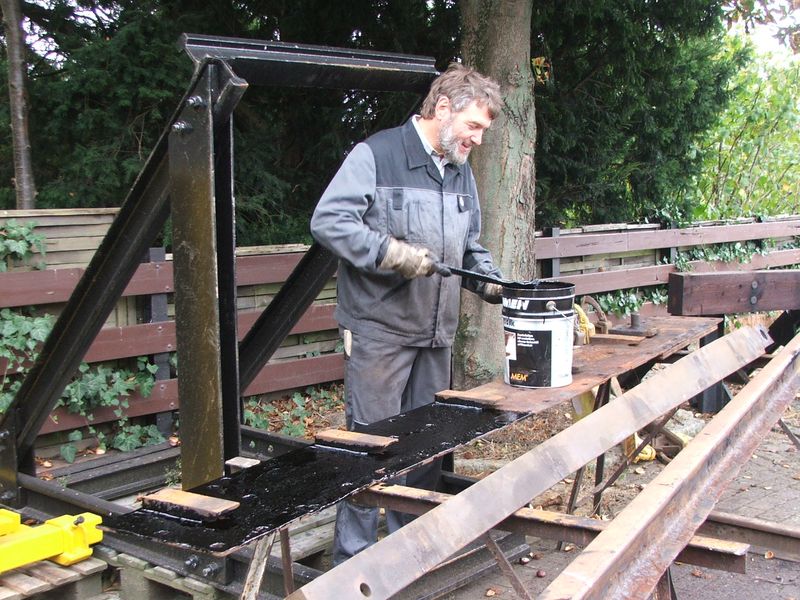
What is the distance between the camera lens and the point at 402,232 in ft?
11.8

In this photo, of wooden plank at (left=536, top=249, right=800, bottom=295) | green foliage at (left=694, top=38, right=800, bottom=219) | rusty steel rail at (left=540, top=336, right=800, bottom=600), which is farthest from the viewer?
green foliage at (left=694, top=38, right=800, bottom=219)

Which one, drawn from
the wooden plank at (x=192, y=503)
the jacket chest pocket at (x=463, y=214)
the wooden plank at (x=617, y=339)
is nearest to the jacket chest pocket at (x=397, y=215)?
the jacket chest pocket at (x=463, y=214)

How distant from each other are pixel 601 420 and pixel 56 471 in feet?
11.1

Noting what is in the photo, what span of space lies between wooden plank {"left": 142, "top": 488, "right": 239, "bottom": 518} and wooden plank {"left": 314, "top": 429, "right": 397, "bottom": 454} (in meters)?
0.60

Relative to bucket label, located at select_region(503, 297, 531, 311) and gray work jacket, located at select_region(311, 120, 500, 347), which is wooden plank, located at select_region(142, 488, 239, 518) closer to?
gray work jacket, located at select_region(311, 120, 500, 347)

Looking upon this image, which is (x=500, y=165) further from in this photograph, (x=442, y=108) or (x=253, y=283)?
(x=442, y=108)

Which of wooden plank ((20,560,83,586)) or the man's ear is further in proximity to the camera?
the man's ear

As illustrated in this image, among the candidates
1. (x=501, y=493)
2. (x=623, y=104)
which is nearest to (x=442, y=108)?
(x=501, y=493)

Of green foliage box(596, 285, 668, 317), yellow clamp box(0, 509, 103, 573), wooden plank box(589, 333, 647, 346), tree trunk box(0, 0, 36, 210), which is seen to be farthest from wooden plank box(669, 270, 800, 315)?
tree trunk box(0, 0, 36, 210)

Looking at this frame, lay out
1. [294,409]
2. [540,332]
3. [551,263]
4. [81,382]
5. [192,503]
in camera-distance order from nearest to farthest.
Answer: [192,503], [540,332], [81,382], [294,409], [551,263]

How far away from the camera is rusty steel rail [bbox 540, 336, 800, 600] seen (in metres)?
1.84

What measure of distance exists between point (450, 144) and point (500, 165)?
2.29 meters

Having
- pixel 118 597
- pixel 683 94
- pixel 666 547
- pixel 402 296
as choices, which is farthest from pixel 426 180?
pixel 683 94

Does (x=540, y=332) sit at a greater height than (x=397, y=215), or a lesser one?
lesser
